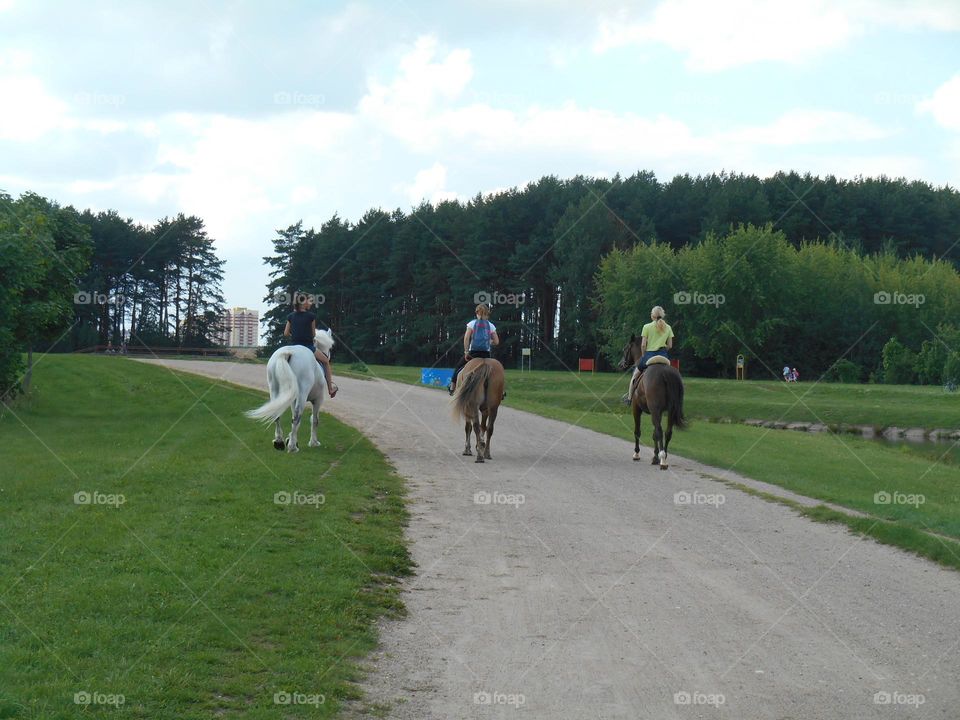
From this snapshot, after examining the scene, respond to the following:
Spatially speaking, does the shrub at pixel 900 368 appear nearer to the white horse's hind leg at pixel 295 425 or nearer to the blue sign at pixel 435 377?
the blue sign at pixel 435 377

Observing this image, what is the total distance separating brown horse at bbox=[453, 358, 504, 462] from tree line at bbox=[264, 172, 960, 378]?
66216 mm

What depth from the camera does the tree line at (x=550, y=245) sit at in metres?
94.1

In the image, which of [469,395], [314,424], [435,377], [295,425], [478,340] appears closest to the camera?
[295,425]

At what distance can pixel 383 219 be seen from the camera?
370 feet

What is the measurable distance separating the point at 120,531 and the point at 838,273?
3185 inches

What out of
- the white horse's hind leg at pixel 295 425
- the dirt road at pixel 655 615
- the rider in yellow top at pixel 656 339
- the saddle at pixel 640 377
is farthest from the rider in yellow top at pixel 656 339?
the white horse's hind leg at pixel 295 425

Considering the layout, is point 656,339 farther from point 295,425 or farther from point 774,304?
point 774,304

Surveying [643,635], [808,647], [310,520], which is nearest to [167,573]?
[310,520]

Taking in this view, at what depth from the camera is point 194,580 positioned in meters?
8.79

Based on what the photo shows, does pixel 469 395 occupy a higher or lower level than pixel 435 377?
higher

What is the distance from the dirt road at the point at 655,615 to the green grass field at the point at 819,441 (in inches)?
76.3

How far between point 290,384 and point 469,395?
3.36 metres

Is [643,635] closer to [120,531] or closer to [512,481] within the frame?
[120,531]

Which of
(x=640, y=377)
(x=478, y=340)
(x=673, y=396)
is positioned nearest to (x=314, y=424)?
(x=478, y=340)
